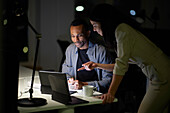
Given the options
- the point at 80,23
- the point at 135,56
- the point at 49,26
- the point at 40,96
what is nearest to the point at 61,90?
the point at 40,96

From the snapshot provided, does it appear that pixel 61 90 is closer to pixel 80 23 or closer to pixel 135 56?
pixel 135 56

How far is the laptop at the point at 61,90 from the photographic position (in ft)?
6.85

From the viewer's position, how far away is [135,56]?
6.63ft

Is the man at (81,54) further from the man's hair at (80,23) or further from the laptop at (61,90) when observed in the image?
the laptop at (61,90)

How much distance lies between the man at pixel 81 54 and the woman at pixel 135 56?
3.24 feet

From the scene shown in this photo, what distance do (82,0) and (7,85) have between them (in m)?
1.85

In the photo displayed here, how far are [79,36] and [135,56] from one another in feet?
4.05

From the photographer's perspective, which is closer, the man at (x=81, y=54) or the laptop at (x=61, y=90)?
the laptop at (x=61, y=90)

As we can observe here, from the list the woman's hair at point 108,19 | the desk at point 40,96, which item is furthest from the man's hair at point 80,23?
the woman's hair at point 108,19

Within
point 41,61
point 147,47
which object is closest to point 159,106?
point 147,47

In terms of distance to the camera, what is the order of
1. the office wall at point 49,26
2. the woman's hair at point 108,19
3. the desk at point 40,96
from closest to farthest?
the desk at point 40,96 → the woman's hair at point 108,19 → the office wall at point 49,26

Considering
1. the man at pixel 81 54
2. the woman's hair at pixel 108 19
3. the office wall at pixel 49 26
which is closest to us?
the woman's hair at pixel 108 19

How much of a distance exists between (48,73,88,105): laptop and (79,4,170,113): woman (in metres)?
0.32

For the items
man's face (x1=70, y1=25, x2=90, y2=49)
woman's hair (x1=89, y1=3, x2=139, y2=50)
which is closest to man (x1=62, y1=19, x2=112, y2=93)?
man's face (x1=70, y1=25, x2=90, y2=49)
